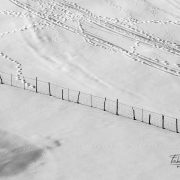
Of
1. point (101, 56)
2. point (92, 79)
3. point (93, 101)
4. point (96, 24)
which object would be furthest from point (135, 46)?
point (93, 101)

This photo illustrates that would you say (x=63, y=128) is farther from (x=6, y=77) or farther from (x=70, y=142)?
(x=6, y=77)

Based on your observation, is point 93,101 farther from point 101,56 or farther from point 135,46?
point 135,46

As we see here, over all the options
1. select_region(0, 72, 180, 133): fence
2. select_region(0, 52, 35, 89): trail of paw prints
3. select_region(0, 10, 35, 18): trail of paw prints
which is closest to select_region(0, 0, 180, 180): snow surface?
select_region(0, 10, 35, 18): trail of paw prints

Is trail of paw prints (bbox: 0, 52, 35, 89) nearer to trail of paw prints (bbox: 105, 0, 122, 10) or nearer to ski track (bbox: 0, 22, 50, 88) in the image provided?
ski track (bbox: 0, 22, 50, 88)

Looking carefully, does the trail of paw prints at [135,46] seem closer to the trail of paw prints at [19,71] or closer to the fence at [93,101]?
the fence at [93,101]

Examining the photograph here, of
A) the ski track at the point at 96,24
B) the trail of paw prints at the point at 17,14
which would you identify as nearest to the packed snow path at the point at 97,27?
the ski track at the point at 96,24

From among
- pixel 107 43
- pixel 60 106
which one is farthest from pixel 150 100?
pixel 107 43

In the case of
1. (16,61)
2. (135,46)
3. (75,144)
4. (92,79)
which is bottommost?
(75,144)
